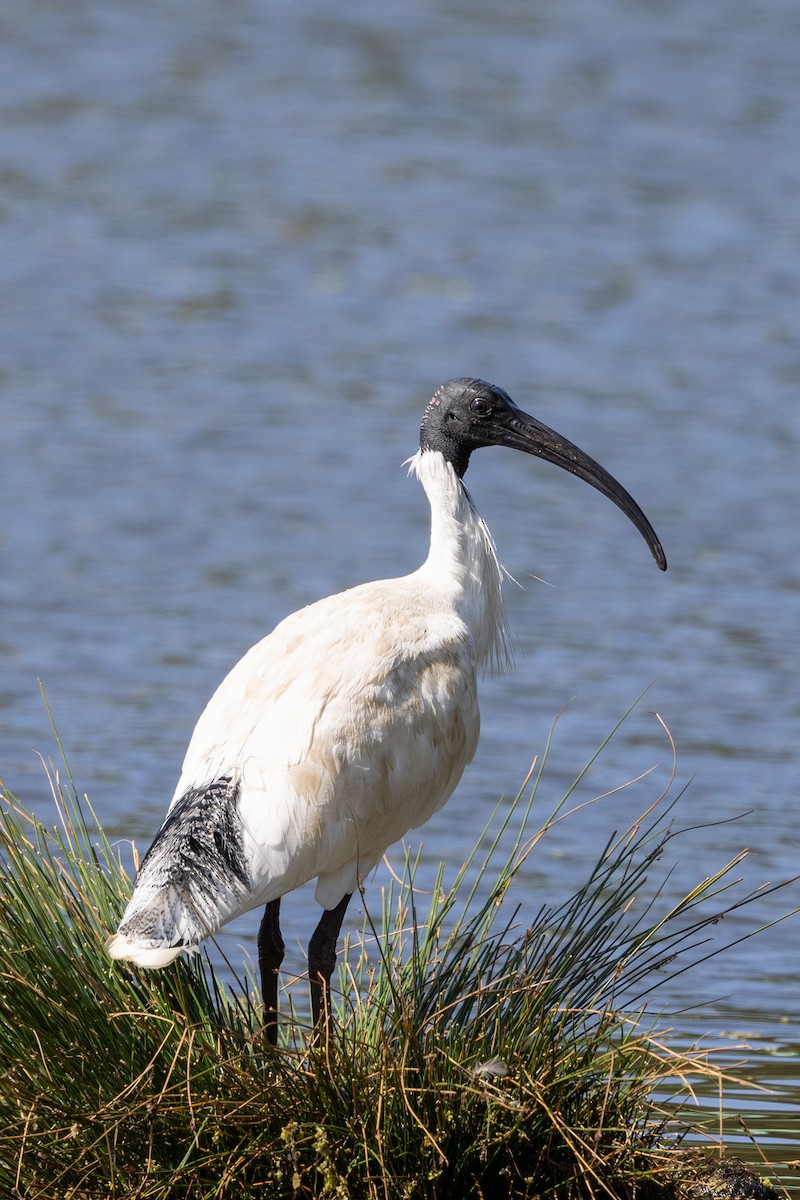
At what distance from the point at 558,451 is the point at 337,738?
122cm

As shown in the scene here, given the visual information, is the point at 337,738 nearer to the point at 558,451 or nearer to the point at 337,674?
the point at 337,674

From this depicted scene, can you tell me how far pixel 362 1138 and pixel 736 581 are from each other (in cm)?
756

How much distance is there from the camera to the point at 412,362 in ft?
50.8

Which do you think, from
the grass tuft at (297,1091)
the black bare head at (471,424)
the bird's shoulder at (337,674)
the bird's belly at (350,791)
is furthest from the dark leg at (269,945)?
the black bare head at (471,424)

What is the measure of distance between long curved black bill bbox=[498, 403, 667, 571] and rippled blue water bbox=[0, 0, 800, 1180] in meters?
1.43

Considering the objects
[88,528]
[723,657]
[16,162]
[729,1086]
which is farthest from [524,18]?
[729,1086]

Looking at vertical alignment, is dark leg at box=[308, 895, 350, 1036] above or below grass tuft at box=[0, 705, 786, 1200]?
below

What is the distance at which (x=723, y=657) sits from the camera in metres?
10.5

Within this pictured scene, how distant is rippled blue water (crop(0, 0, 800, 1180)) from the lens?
369 inches

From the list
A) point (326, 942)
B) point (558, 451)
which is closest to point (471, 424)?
point (558, 451)

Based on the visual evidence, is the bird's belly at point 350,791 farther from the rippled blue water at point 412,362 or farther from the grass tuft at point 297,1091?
the rippled blue water at point 412,362

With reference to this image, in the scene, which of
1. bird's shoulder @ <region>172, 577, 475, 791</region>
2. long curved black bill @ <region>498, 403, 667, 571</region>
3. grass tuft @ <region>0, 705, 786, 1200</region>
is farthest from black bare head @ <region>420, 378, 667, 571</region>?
grass tuft @ <region>0, 705, 786, 1200</region>

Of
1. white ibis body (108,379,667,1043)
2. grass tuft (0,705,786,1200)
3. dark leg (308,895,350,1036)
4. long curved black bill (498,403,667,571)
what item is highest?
long curved black bill (498,403,667,571)

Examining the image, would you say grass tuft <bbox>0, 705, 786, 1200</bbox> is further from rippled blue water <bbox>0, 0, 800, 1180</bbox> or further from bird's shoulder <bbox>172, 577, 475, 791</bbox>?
rippled blue water <bbox>0, 0, 800, 1180</bbox>
